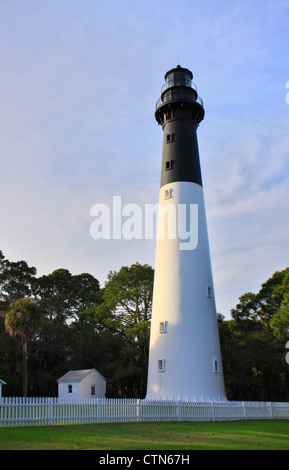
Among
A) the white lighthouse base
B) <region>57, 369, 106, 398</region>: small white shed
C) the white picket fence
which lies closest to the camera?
the white picket fence

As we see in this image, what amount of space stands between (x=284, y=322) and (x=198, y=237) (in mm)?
8869

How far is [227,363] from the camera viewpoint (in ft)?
109

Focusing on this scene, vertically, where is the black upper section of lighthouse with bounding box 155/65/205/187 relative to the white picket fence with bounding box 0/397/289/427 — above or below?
above

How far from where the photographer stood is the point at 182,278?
22016mm

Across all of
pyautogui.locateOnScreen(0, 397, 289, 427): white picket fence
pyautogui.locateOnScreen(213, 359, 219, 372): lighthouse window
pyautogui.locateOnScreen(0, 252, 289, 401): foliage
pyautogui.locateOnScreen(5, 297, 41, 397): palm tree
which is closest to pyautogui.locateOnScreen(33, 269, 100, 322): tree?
pyautogui.locateOnScreen(0, 252, 289, 401): foliage

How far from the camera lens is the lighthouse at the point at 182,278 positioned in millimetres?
20719

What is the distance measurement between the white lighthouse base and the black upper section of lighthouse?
909 millimetres

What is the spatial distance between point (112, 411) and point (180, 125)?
16.0 m

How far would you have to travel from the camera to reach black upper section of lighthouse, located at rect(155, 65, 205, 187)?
23.8 meters

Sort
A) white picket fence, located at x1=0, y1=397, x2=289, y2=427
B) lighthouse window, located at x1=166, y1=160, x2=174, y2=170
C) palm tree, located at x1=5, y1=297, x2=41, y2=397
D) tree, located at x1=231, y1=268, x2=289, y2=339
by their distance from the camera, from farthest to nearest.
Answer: tree, located at x1=231, y1=268, x2=289, y2=339, palm tree, located at x1=5, y1=297, x2=41, y2=397, lighthouse window, located at x1=166, y1=160, x2=174, y2=170, white picket fence, located at x1=0, y1=397, x2=289, y2=427

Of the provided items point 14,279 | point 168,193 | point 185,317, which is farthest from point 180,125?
point 14,279

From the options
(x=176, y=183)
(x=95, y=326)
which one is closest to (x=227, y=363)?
(x=95, y=326)

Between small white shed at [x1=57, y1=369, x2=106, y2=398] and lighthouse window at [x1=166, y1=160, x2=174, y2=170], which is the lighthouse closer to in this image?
lighthouse window at [x1=166, y1=160, x2=174, y2=170]

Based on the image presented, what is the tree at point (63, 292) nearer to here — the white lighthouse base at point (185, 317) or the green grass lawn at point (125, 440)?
the white lighthouse base at point (185, 317)
